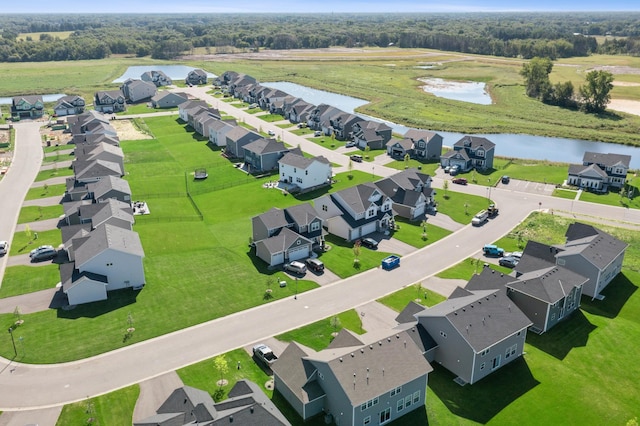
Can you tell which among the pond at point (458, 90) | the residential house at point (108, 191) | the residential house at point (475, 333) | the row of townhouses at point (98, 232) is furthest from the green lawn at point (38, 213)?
the pond at point (458, 90)

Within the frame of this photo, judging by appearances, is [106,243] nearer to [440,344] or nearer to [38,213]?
[38,213]

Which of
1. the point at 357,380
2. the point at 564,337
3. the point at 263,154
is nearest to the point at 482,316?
the point at 564,337

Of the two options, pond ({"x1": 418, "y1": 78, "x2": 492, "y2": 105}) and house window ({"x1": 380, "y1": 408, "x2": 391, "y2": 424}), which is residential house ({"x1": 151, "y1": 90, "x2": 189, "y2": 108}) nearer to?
pond ({"x1": 418, "y1": 78, "x2": 492, "y2": 105})

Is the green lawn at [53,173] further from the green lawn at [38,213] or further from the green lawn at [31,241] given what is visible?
the green lawn at [31,241]

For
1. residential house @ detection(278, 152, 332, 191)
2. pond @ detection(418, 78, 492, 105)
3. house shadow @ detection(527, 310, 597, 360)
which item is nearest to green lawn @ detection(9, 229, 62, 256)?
residential house @ detection(278, 152, 332, 191)

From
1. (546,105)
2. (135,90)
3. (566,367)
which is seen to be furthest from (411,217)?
(135,90)
